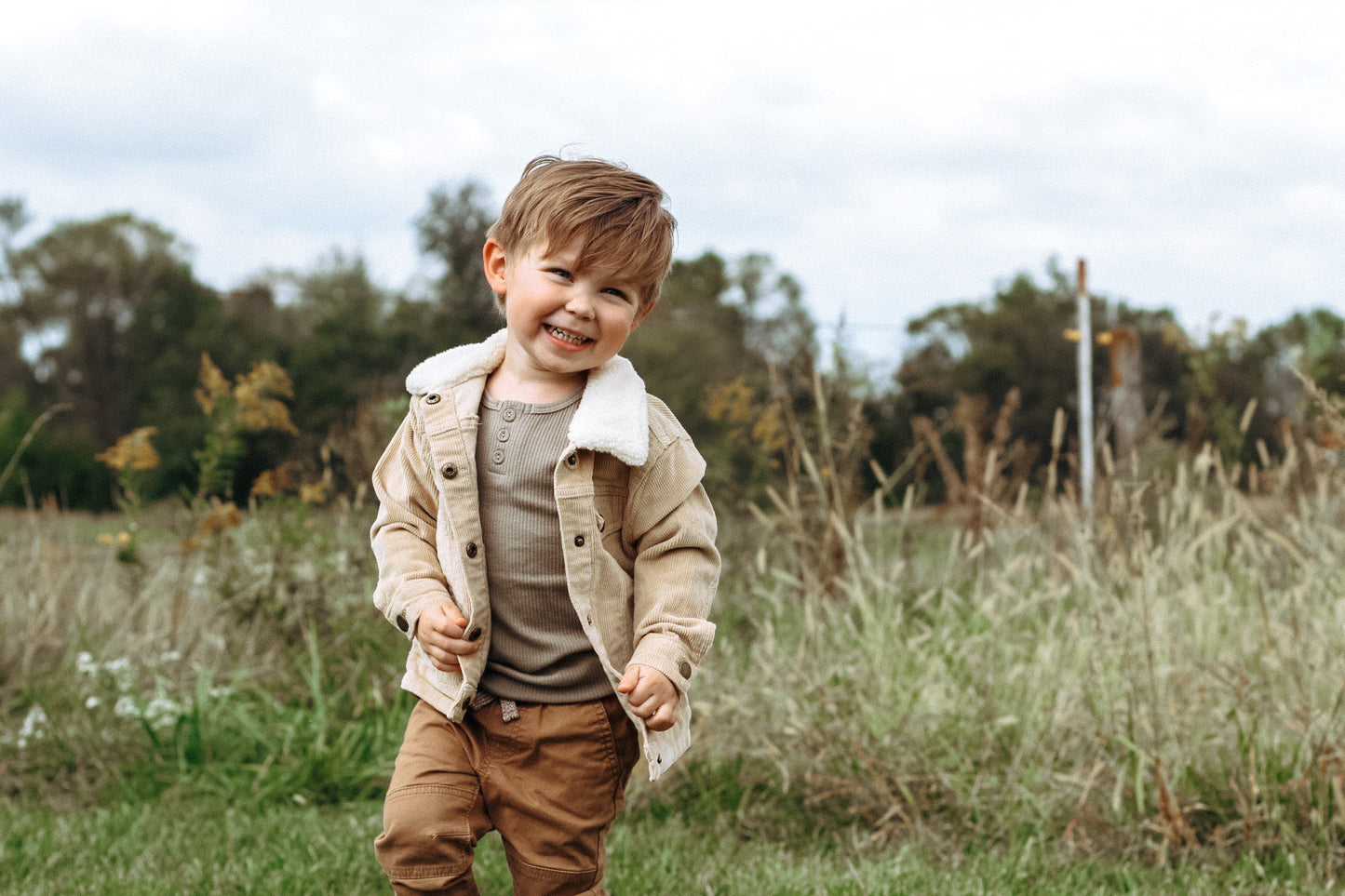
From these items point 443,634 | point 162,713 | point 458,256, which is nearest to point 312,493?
point 162,713

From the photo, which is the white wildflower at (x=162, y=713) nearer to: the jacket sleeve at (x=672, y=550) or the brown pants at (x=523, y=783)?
the brown pants at (x=523, y=783)

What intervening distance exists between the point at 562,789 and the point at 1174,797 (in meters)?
1.82

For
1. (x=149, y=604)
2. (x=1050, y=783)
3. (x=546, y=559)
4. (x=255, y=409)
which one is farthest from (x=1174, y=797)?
(x=149, y=604)

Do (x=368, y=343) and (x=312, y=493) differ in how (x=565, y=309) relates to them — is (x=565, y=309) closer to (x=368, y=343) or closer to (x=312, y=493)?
(x=312, y=493)

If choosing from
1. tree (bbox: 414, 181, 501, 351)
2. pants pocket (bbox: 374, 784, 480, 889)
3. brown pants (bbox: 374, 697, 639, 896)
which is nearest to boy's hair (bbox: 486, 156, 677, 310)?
brown pants (bbox: 374, 697, 639, 896)

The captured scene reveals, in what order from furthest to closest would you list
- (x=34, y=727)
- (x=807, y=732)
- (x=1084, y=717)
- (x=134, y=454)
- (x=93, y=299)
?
(x=93, y=299), (x=134, y=454), (x=34, y=727), (x=1084, y=717), (x=807, y=732)

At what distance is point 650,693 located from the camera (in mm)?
1916

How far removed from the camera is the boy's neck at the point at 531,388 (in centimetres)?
210

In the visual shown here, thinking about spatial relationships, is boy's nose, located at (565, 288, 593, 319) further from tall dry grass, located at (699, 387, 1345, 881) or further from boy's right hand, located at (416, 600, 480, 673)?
tall dry grass, located at (699, 387, 1345, 881)

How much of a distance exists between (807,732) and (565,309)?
1.89 meters

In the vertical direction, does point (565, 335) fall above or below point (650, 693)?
above

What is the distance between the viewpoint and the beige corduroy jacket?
2002 millimetres

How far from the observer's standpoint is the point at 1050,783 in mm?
3334

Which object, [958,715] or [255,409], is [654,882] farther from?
[255,409]
